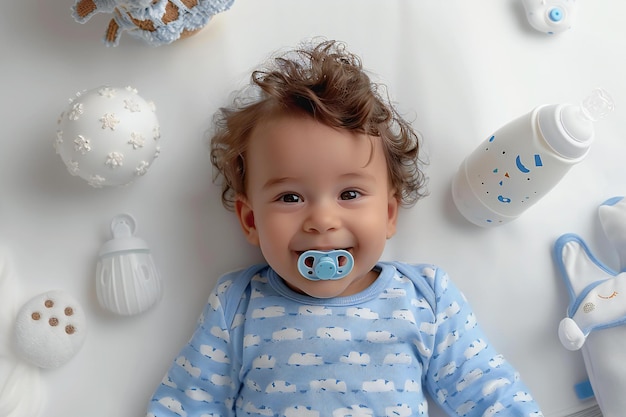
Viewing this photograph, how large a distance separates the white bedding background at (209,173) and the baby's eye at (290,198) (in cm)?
18

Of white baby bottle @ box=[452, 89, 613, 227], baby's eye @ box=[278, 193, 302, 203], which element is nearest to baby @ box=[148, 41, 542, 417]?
baby's eye @ box=[278, 193, 302, 203]

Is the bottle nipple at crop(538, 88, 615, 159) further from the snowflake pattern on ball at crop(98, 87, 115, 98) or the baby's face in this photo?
the snowflake pattern on ball at crop(98, 87, 115, 98)

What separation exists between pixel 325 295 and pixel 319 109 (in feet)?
0.91

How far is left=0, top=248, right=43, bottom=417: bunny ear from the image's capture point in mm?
1084

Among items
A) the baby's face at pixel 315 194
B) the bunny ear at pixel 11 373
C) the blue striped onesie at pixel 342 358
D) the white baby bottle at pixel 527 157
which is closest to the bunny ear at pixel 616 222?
the white baby bottle at pixel 527 157

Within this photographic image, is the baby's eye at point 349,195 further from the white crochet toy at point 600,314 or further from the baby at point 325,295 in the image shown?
the white crochet toy at point 600,314

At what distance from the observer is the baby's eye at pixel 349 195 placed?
1036 mm

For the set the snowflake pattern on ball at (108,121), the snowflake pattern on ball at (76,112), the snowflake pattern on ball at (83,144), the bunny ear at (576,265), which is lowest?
the bunny ear at (576,265)

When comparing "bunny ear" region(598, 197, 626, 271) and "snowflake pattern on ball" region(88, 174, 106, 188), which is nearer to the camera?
"snowflake pattern on ball" region(88, 174, 106, 188)

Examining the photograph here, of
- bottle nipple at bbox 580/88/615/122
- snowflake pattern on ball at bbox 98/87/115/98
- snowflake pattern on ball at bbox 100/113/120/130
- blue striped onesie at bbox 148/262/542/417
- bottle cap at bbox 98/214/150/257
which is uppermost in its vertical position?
snowflake pattern on ball at bbox 98/87/115/98

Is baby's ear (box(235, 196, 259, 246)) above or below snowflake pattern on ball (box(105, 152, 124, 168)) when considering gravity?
below

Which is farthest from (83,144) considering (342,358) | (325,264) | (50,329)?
(342,358)

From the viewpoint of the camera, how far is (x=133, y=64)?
122 cm

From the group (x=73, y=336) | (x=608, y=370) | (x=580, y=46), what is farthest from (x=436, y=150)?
(x=73, y=336)
